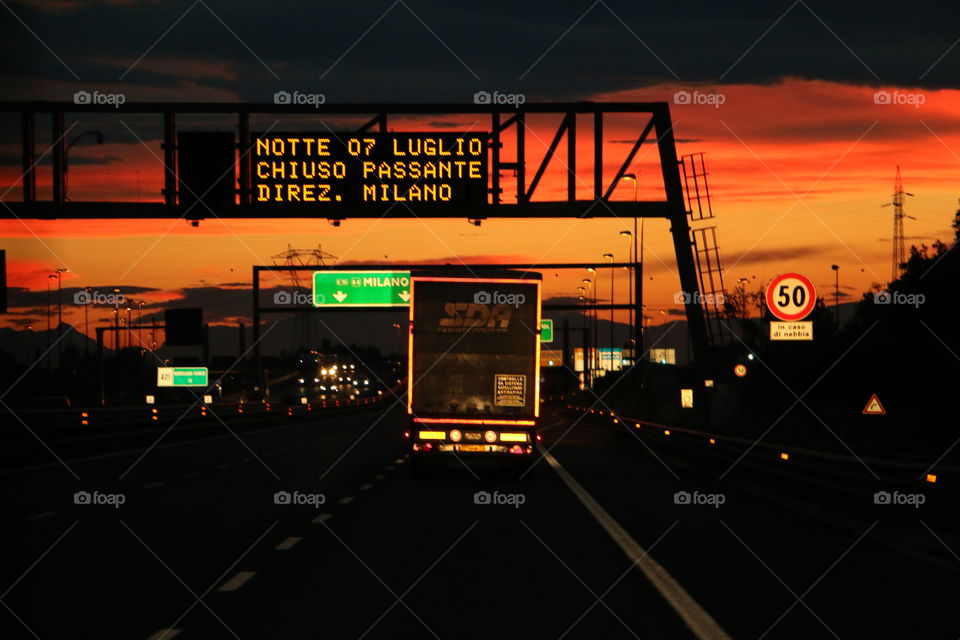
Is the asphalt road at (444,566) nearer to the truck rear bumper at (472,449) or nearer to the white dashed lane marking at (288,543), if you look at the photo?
the white dashed lane marking at (288,543)

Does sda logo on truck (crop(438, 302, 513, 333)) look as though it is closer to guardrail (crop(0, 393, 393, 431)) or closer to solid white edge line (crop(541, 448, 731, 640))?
solid white edge line (crop(541, 448, 731, 640))

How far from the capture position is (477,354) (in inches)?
1129

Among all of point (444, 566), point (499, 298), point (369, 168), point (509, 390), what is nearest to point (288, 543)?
point (444, 566)

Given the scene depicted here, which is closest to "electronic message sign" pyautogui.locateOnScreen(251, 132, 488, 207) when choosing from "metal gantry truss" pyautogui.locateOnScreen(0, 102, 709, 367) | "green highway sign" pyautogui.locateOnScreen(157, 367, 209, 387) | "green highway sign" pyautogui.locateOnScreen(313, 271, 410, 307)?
"metal gantry truss" pyautogui.locateOnScreen(0, 102, 709, 367)

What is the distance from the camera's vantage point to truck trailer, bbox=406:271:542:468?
93.7 ft

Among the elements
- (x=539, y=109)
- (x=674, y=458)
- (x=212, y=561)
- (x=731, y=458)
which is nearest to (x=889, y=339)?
(x=674, y=458)

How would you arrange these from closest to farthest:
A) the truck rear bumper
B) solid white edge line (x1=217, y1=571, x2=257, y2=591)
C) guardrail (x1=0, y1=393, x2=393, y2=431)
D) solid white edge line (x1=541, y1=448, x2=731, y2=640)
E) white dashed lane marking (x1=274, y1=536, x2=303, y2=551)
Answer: solid white edge line (x1=541, y1=448, x2=731, y2=640) < solid white edge line (x1=217, y1=571, x2=257, y2=591) < white dashed lane marking (x1=274, y1=536, x2=303, y2=551) < the truck rear bumper < guardrail (x1=0, y1=393, x2=393, y2=431)

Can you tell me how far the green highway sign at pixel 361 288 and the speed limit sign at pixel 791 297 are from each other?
37.0 meters

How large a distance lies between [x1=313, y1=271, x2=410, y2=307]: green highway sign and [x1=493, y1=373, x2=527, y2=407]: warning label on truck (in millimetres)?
38202

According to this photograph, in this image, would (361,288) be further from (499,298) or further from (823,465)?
(823,465)

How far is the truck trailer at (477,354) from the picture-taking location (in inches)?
1125

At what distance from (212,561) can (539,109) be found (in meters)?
19.6

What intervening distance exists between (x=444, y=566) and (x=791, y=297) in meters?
18.1

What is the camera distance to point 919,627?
11.0 m
